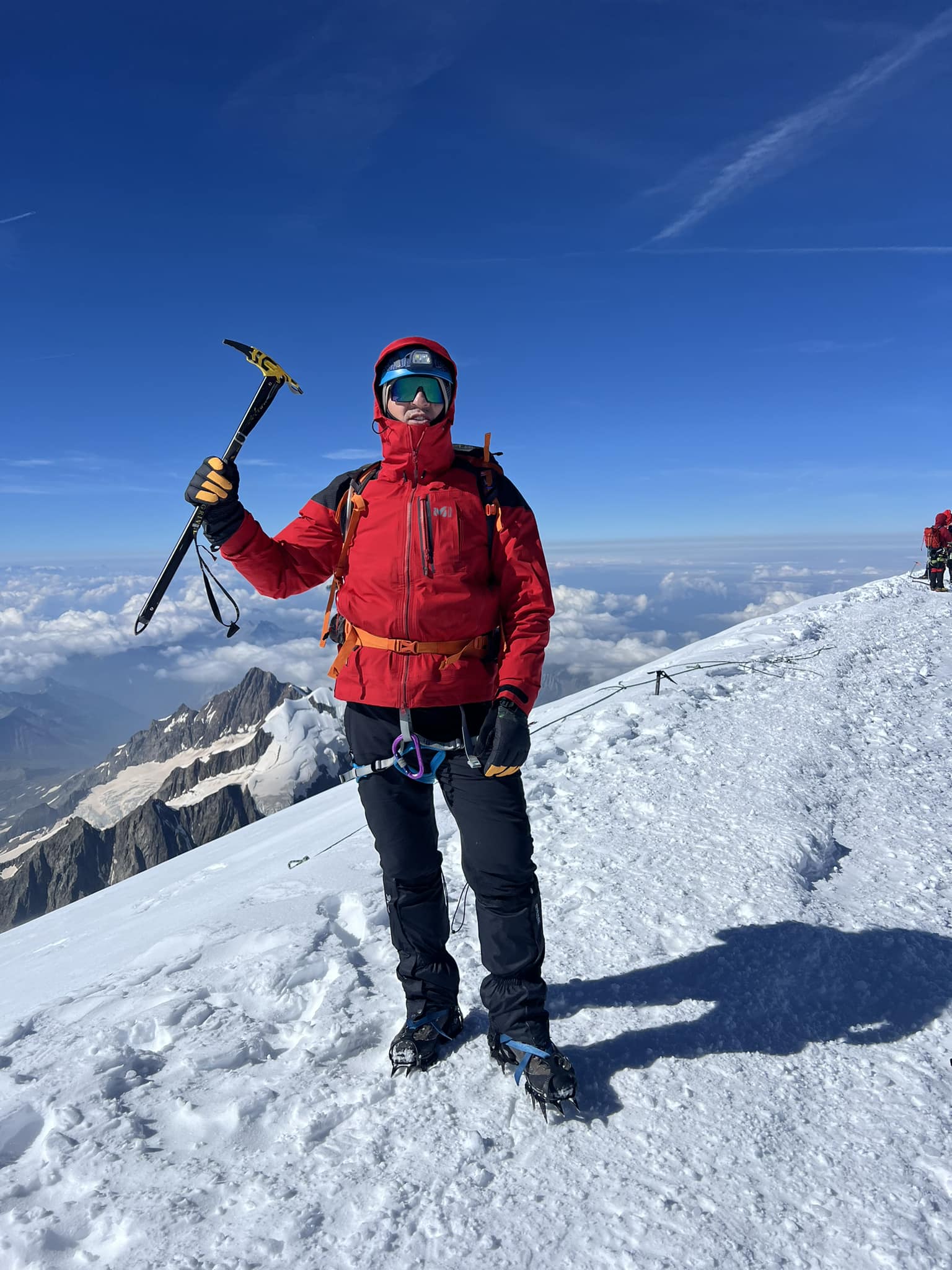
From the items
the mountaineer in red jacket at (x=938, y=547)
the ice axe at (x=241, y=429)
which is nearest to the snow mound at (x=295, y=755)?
the mountaineer in red jacket at (x=938, y=547)

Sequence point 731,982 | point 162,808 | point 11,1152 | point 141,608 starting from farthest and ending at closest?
point 162,808, point 141,608, point 731,982, point 11,1152

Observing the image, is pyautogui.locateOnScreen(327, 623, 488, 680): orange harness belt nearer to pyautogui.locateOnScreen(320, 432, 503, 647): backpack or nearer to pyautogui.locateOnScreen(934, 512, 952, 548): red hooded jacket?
pyautogui.locateOnScreen(320, 432, 503, 647): backpack

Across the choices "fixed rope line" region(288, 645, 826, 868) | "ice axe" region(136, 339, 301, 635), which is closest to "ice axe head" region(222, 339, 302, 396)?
"ice axe" region(136, 339, 301, 635)

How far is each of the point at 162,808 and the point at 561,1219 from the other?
14537cm

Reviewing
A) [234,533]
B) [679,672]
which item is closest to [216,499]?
[234,533]

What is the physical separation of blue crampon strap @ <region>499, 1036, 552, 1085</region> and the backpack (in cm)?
204

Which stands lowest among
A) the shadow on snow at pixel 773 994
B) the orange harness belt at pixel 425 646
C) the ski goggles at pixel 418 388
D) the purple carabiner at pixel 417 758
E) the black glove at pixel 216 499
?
the shadow on snow at pixel 773 994

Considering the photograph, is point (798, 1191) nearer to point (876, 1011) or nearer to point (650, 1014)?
point (650, 1014)

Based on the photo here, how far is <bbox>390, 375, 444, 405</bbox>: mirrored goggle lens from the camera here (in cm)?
327

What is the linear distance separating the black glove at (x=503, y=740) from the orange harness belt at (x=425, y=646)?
0.93 feet

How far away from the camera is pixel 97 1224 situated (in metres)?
2.29

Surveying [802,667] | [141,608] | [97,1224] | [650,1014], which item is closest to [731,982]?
[650,1014]

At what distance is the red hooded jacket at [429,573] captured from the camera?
3.09 m

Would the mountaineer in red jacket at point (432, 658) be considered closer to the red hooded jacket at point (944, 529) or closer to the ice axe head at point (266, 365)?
the ice axe head at point (266, 365)
